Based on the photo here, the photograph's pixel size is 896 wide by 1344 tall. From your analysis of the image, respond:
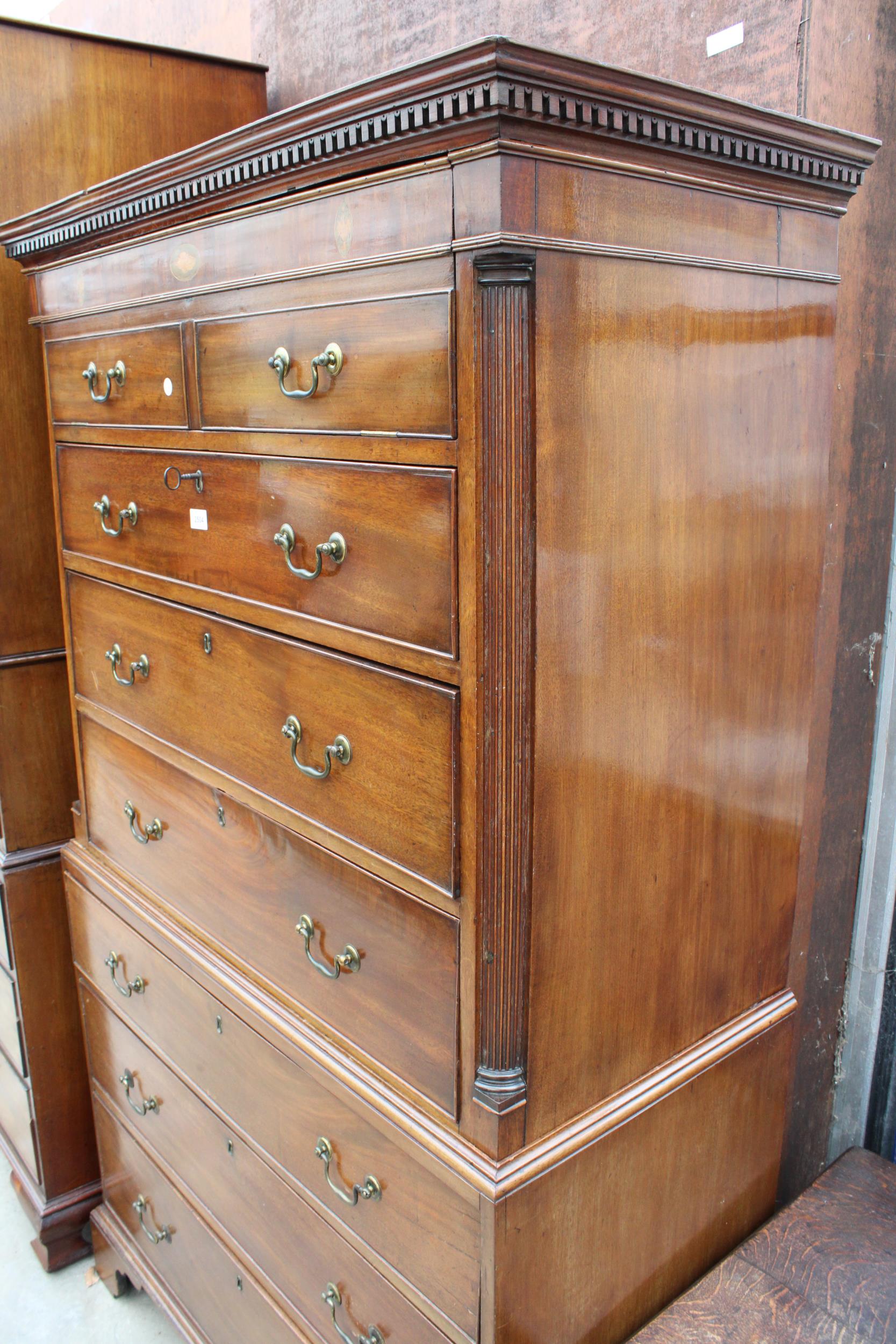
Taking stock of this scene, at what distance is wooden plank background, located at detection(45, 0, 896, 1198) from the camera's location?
4.28ft

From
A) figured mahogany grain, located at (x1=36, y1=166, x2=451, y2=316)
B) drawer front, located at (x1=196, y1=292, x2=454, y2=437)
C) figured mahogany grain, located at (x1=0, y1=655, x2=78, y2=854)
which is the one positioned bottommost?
figured mahogany grain, located at (x1=0, y1=655, x2=78, y2=854)

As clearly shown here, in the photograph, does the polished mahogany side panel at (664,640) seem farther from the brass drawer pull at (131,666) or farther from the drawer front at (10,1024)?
the drawer front at (10,1024)

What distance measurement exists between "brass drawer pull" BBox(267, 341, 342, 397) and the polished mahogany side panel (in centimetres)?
25

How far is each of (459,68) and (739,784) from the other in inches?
32.2

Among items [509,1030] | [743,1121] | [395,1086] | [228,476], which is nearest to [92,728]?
[228,476]

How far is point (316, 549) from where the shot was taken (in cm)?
119

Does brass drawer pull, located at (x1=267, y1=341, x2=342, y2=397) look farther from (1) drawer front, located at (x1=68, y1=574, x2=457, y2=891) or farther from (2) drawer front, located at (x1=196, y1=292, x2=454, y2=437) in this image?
(1) drawer front, located at (x1=68, y1=574, x2=457, y2=891)

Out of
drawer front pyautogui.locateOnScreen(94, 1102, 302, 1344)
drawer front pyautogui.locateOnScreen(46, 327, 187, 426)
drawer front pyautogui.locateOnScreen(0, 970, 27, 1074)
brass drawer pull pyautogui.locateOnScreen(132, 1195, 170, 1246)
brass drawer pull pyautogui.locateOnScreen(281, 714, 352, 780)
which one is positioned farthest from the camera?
drawer front pyautogui.locateOnScreen(0, 970, 27, 1074)

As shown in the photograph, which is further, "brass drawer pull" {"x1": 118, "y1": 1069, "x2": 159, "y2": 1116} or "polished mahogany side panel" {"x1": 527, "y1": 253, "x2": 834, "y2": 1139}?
"brass drawer pull" {"x1": 118, "y1": 1069, "x2": 159, "y2": 1116}

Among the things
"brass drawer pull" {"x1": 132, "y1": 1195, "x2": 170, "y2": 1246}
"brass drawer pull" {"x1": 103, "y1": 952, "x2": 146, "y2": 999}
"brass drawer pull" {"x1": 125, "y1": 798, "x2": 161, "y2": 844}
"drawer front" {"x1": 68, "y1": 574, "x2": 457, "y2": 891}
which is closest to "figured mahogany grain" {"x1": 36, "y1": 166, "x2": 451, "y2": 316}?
"drawer front" {"x1": 68, "y1": 574, "x2": 457, "y2": 891}

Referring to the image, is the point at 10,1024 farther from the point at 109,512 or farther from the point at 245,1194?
the point at 109,512

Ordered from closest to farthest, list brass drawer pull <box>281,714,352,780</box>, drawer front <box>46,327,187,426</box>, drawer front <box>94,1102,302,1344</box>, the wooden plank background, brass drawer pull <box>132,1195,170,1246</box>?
brass drawer pull <box>281,714,352,780</box>
the wooden plank background
drawer front <box>46,327,187,426</box>
drawer front <box>94,1102,302,1344</box>
brass drawer pull <box>132,1195,170,1246</box>

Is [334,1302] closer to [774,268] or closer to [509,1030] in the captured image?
[509,1030]

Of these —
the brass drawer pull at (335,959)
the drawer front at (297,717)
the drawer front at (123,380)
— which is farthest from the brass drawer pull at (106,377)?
the brass drawer pull at (335,959)
